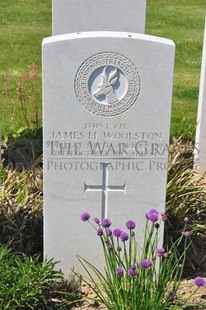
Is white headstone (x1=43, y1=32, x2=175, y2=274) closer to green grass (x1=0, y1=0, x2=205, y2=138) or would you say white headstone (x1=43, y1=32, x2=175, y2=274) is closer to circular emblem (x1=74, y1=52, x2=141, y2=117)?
circular emblem (x1=74, y1=52, x2=141, y2=117)

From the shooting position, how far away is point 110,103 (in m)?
4.51

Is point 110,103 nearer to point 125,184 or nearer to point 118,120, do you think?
point 118,120

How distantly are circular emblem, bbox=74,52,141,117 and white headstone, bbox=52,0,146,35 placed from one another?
91.3 inches

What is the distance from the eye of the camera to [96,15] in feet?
22.2

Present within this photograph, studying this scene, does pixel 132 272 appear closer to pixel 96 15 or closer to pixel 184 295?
pixel 184 295

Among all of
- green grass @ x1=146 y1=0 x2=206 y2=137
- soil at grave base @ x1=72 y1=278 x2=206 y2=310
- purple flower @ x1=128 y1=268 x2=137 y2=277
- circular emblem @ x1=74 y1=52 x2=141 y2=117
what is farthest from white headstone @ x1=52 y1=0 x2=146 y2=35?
purple flower @ x1=128 y1=268 x2=137 y2=277

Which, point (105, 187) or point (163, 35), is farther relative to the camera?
point (163, 35)

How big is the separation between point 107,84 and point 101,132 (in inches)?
12.6

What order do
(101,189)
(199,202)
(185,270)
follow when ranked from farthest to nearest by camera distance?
1. (199,202)
2. (185,270)
3. (101,189)

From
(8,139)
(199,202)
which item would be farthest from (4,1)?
(199,202)

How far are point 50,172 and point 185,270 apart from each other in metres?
1.33

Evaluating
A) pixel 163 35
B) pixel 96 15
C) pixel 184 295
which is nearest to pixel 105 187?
pixel 184 295

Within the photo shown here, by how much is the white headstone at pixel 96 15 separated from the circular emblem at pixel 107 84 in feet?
7.61

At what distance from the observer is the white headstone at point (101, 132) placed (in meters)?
4.41
